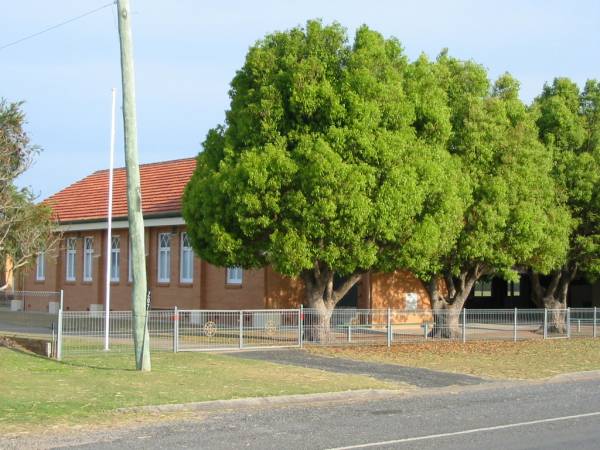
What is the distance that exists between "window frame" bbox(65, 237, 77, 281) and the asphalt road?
30215 millimetres

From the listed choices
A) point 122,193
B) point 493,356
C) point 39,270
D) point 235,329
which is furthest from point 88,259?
point 493,356

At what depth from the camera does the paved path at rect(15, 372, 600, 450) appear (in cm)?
1077

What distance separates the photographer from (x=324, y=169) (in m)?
22.6

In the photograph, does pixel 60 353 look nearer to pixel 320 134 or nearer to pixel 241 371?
pixel 241 371

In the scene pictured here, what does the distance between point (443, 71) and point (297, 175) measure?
750cm

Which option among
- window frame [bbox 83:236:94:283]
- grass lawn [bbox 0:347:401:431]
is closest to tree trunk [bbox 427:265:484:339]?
grass lawn [bbox 0:347:401:431]

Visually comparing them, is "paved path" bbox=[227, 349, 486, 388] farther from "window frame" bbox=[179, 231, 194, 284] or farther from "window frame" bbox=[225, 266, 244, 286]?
"window frame" bbox=[179, 231, 194, 284]

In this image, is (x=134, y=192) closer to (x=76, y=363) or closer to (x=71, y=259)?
(x=76, y=363)

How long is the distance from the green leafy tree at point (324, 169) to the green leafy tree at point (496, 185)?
161 centimetres

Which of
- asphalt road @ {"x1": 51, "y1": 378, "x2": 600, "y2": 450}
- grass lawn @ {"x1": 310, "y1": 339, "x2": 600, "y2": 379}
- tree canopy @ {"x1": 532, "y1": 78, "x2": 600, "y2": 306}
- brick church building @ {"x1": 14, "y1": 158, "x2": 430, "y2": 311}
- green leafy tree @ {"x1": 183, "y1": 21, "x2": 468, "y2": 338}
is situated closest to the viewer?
asphalt road @ {"x1": 51, "y1": 378, "x2": 600, "y2": 450}

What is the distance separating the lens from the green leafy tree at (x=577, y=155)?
1207 inches

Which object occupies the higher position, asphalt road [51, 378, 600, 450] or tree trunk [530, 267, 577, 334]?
tree trunk [530, 267, 577, 334]

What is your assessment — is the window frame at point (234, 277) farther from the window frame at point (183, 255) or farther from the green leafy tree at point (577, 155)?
the green leafy tree at point (577, 155)

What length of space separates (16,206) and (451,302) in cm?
1468
